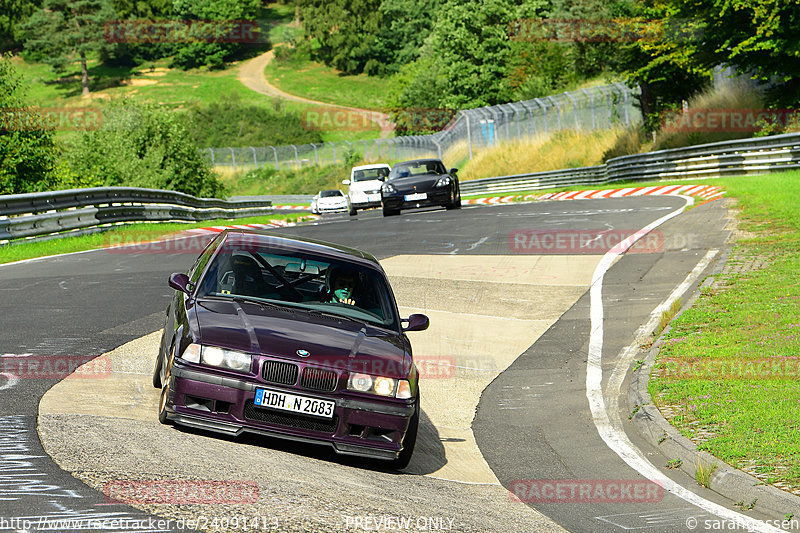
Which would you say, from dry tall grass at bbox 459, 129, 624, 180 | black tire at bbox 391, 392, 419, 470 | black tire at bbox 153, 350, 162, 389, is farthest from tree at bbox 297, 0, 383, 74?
black tire at bbox 391, 392, 419, 470

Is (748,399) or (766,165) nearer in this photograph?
(748,399)

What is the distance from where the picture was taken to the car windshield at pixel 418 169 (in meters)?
29.4

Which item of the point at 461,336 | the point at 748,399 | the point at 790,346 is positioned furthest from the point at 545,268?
the point at 748,399

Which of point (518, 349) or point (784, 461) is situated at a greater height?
point (784, 461)

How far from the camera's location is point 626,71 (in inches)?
Result: 1654

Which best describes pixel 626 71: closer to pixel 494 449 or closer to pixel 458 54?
pixel 494 449

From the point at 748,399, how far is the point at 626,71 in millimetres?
35543

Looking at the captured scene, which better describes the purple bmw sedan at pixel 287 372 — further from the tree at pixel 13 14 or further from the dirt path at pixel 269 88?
the tree at pixel 13 14

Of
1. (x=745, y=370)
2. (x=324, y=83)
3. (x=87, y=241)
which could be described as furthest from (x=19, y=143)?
(x=324, y=83)

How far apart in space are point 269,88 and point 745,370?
12575 cm

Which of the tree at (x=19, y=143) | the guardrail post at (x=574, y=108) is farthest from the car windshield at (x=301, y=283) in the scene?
the guardrail post at (x=574, y=108)

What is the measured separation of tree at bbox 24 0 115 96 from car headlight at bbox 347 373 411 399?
137m

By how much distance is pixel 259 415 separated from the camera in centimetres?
650

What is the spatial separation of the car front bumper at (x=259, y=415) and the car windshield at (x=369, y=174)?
32.9m
